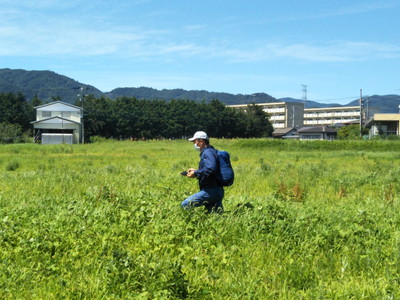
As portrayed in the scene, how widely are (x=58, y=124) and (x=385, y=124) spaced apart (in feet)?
178

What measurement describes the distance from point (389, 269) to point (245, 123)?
9993 cm

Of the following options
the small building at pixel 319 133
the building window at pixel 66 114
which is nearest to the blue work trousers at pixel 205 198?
the building window at pixel 66 114

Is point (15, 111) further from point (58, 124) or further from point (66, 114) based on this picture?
point (58, 124)

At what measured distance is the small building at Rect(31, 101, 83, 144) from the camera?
67875mm

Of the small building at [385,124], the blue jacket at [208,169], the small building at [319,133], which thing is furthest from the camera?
the small building at [319,133]

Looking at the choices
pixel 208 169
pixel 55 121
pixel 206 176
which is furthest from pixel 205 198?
pixel 55 121

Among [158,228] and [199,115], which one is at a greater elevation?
[199,115]

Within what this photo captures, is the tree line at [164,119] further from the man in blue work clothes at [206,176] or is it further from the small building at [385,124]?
the man in blue work clothes at [206,176]

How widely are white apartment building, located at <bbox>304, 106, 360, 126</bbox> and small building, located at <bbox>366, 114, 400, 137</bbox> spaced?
307 feet

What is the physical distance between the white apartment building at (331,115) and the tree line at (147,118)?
7553 centimetres

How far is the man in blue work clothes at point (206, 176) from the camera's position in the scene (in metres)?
7.87

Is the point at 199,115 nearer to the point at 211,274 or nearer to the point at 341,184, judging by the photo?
the point at 341,184

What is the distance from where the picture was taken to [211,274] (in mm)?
5395

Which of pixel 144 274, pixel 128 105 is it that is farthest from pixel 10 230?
pixel 128 105
